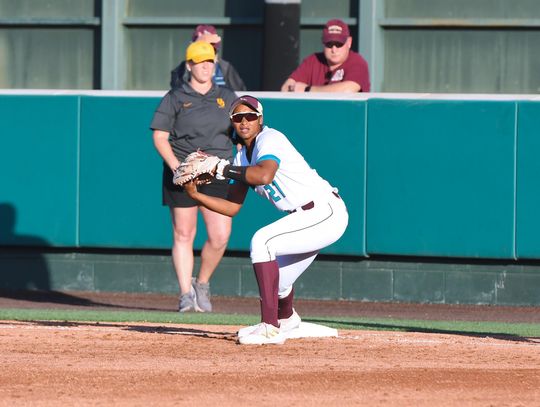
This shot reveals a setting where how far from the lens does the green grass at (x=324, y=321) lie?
963 centimetres

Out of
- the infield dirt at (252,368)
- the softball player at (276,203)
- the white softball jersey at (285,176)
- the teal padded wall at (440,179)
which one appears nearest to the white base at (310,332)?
the infield dirt at (252,368)

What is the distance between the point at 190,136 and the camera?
10.5 meters

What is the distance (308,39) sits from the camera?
1598 centimetres

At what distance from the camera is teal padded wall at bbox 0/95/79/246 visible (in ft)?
40.8

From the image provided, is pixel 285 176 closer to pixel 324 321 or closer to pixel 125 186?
pixel 324 321

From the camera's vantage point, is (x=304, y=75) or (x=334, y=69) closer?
(x=334, y=69)

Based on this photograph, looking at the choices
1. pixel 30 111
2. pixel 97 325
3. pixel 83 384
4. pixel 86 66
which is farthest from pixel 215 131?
pixel 86 66

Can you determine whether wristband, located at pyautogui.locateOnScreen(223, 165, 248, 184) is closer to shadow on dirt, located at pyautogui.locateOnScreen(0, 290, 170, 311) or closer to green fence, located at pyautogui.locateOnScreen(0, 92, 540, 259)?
shadow on dirt, located at pyautogui.locateOnScreen(0, 290, 170, 311)

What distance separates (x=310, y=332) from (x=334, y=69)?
4261 mm

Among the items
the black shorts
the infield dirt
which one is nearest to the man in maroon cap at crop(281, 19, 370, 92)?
the black shorts

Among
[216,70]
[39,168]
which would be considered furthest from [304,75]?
[39,168]

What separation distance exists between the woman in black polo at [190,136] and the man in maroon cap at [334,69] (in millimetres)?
1844

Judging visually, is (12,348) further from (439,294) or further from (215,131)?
(439,294)

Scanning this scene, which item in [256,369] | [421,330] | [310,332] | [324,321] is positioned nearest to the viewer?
[256,369]
